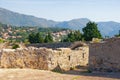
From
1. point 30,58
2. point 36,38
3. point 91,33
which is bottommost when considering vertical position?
point 30,58

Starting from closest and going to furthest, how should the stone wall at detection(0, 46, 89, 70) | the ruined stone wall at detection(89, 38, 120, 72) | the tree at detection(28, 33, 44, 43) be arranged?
1. the ruined stone wall at detection(89, 38, 120, 72)
2. the stone wall at detection(0, 46, 89, 70)
3. the tree at detection(28, 33, 44, 43)

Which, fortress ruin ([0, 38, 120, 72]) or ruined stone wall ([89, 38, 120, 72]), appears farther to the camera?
fortress ruin ([0, 38, 120, 72])

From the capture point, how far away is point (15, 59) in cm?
2375

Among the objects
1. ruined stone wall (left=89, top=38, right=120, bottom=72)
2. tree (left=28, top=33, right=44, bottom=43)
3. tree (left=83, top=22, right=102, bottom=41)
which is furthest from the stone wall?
tree (left=28, top=33, right=44, bottom=43)

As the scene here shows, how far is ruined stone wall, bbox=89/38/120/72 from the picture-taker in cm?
2300

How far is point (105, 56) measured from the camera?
77.3 feet

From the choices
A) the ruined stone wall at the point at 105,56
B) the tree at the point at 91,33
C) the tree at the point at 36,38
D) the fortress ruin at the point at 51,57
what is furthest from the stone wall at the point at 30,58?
the tree at the point at 36,38

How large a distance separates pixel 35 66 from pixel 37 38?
143ft

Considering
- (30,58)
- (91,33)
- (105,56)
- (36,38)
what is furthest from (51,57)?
(36,38)

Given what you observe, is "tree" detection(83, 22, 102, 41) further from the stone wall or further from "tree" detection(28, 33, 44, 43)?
the stone wall

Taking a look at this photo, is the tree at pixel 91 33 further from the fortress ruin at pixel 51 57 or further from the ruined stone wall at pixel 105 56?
the fortress ruin at pixel 51 57

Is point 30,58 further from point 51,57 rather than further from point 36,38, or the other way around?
point 36,38

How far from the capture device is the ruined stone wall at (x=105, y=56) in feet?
75.5

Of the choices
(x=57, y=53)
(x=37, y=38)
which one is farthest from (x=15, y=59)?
(x=37, y=38)
